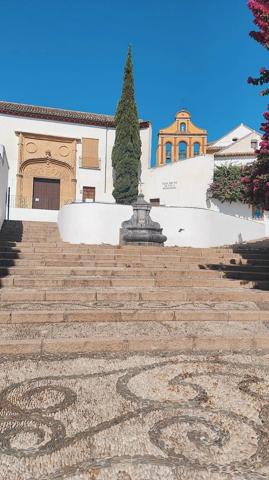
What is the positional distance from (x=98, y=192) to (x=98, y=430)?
20.6 metres

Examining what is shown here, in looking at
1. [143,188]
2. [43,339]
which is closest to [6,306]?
[43,339]

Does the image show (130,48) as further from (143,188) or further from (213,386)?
(213,386)

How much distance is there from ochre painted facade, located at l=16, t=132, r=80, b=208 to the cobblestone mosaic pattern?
774 inches

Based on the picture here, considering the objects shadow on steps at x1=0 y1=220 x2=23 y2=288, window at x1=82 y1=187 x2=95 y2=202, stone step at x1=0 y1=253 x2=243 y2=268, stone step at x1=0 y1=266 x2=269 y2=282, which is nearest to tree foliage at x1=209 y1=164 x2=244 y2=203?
window at x1=82 y1=187 x2=95 y2=202

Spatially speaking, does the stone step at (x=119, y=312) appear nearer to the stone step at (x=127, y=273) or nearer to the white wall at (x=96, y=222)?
the stone step at (x=127, y=273)

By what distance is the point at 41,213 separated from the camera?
17.7m

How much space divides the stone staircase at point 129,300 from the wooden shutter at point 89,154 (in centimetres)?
1460

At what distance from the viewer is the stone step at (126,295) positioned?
14.9ft

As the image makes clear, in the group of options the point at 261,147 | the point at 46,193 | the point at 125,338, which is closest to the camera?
the point at 125,338

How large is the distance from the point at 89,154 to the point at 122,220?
36.5ft

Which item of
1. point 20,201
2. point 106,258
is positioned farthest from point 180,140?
point 106,258

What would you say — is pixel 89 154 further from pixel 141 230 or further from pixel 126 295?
pixel 126 295

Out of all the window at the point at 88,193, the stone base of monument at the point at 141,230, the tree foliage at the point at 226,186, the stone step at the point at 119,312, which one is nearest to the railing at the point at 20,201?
the window at the point at 88,193

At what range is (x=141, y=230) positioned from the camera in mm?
10578
